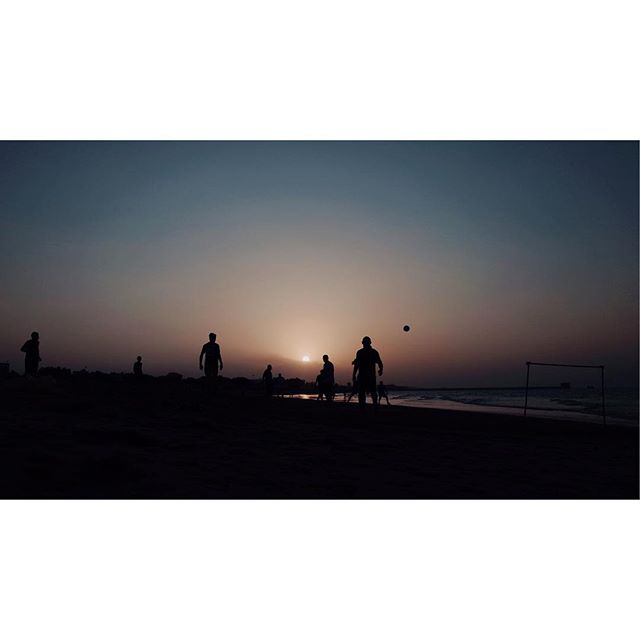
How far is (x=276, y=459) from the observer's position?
6535 mm

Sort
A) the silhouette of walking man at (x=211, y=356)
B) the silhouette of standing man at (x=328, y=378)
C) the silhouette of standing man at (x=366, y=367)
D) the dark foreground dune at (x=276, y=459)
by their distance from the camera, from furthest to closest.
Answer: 1. the silhouette of standing man at (x=328, y=378)
2. the silhouette of walking man at (x=211, y=356)
3. the silhouette of standing man at (x=366, y=367)
4. the dark foreground dune at (x=276, y=459)

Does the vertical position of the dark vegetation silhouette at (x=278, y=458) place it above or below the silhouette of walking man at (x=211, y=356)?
below

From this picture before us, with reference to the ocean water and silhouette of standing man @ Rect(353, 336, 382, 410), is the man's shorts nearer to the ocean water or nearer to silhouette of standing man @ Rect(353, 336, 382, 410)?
silhouette of standing man @ Rect(353, 336, 382, 410)

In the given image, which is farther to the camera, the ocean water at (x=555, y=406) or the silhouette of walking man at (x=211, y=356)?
the ocean water at (x=555, y=406)

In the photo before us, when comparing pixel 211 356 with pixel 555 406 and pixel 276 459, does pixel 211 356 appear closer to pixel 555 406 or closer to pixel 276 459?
pixel 276 459

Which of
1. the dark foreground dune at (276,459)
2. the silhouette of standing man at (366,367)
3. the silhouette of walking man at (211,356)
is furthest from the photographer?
the silhouette of walking man at (211,356)

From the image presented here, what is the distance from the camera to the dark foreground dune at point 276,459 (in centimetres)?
490

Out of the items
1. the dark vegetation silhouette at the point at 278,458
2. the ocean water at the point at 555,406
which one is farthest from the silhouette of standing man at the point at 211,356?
the ocean water at the point at 555,406

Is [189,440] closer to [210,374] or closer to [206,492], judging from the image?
[206,492]

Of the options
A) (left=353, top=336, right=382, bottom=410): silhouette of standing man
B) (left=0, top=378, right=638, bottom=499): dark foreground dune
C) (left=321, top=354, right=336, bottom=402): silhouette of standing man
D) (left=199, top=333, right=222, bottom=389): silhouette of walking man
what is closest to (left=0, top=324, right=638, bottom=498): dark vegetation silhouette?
(left=0, top=378, right=638, bottom=499): dark foreground dune

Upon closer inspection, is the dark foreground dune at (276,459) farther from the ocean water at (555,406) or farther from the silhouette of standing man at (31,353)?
the ocean water at (555,406)

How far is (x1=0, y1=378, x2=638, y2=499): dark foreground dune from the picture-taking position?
4.90 m

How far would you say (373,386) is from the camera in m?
13.9
